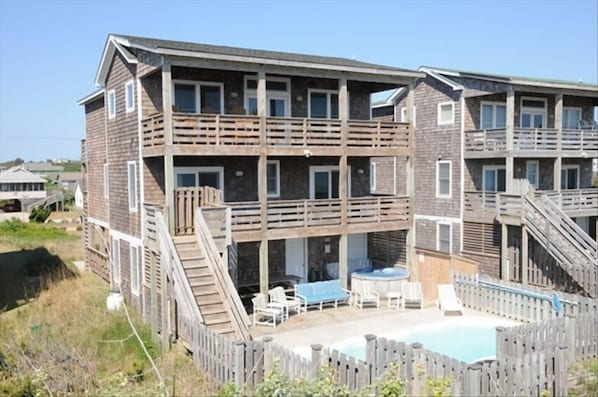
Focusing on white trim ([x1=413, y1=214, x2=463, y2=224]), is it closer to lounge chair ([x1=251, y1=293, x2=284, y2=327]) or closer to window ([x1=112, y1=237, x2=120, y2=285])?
lounge chair ([x1=251, y1=293, x2=284, y2=327])

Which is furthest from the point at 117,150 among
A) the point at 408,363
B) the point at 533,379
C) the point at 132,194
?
the point at 533,379

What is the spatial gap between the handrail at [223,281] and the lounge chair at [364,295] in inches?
258

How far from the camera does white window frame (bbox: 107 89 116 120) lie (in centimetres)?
2194

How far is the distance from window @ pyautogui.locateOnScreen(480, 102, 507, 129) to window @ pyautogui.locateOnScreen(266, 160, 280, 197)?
1140 centimetres

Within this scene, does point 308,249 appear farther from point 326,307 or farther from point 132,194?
point 132,194

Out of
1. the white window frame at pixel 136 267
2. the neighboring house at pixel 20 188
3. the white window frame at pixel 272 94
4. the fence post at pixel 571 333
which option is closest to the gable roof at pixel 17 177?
the neighboring house at pixel 20 188

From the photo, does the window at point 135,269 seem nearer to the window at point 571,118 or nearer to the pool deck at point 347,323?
the pool deck at point 347,323

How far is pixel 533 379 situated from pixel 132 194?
14964 millimetres

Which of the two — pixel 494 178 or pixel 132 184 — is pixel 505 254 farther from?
pixel 132 184

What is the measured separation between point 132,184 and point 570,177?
76.4ft

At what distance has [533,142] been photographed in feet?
83.4

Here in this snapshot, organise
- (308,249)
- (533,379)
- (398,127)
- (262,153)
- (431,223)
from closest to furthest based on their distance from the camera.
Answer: (533,379)
(262,153)
(398,127)
(308,249)
(431,223)

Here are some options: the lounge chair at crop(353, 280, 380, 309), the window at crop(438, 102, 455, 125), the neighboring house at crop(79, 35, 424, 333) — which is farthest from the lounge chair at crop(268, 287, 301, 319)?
the window at crop(438, 102, 455, 125)

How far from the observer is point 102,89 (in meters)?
23.8
